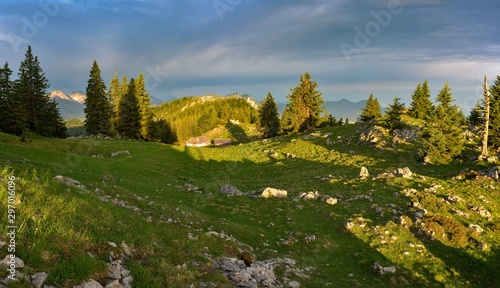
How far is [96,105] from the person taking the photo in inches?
3054

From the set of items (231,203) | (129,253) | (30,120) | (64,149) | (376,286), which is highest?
(30,120)

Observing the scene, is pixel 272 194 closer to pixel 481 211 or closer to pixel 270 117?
pixel 481 211

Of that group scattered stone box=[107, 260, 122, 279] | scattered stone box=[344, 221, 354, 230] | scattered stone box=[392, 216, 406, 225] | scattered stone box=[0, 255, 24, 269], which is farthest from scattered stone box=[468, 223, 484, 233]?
scattered stone box=[0, 255, 24, 269]

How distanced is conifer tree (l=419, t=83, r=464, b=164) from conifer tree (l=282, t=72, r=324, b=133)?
1565 inches

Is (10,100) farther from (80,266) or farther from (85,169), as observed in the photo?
(80,266)

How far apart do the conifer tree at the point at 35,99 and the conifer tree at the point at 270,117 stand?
55900 millimetres

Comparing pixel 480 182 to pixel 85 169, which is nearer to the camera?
pixel 480 182

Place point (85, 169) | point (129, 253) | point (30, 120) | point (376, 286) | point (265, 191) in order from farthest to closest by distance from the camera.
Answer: point (30, 120) → point (85, 169) → point (265, 191) → point (376, 286) → point (129, 253)

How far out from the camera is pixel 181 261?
11.2 metres

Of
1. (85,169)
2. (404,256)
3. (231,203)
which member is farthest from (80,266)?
(85,169)

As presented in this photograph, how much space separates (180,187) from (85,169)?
382 inches

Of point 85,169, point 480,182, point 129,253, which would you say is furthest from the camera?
point 85,169

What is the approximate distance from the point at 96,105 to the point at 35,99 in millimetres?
12750

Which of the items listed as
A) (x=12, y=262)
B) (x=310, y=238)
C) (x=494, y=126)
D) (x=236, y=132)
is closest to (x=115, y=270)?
(x=12, y=262)
